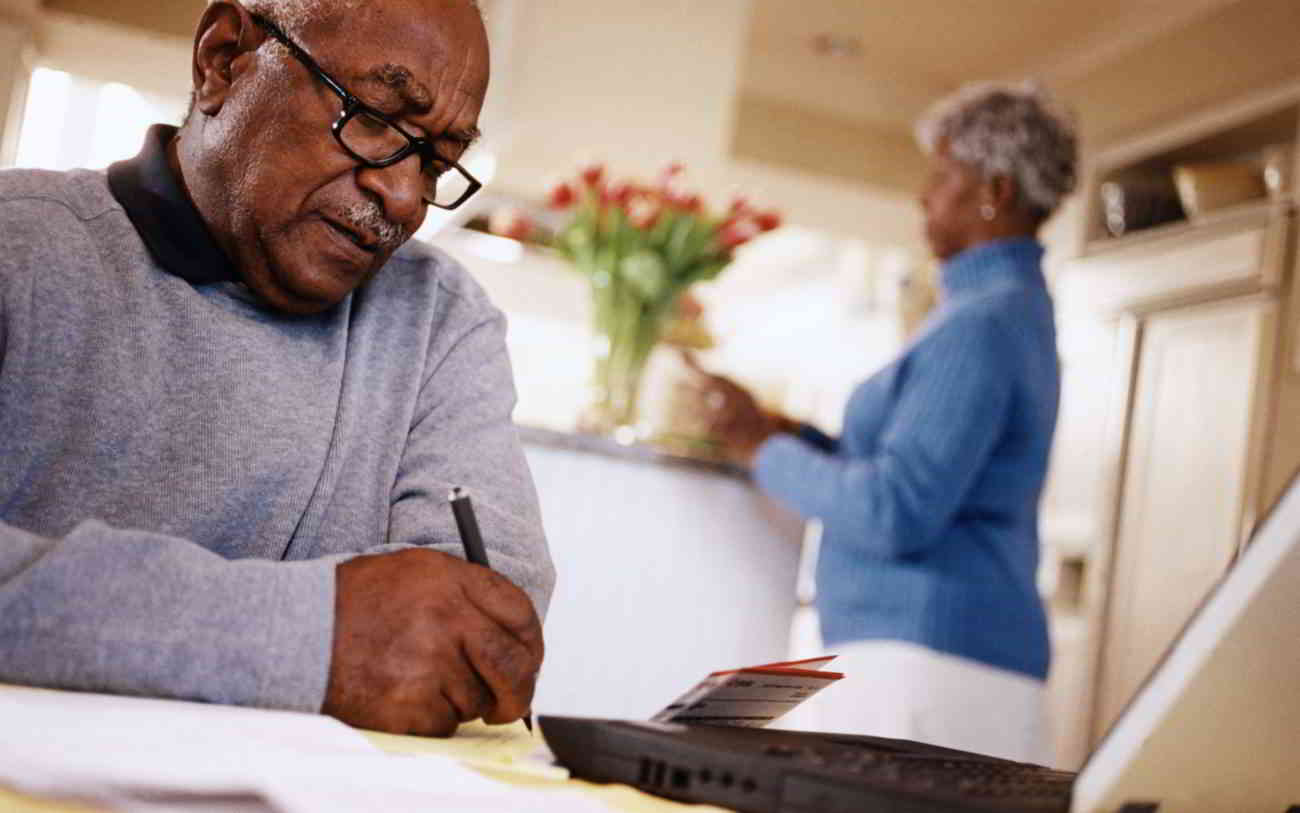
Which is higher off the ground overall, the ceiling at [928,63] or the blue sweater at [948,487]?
the ceiling at [928,63]

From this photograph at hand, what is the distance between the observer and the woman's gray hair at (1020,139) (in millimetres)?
2098

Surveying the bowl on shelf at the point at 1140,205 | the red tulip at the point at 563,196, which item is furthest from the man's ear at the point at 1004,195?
the bowl on shelf at the point at 1140,205

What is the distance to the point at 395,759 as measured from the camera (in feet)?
1.84

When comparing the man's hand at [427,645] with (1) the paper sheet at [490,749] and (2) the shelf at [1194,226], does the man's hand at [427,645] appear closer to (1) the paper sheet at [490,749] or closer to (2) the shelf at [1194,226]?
(1) the paper sheet at [490,749]

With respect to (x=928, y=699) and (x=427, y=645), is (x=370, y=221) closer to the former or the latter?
(x=427, y=645)

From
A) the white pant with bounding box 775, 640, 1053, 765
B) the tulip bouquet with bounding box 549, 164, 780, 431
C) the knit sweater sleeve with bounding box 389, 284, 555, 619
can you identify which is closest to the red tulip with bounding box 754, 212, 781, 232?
the tulip bouquet with bounding box 549, 164, 780, 431

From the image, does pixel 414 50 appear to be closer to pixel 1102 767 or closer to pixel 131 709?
pixel 131 709

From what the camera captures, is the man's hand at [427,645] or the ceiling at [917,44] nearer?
the man's hand at [427,645]

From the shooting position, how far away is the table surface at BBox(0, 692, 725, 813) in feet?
1.47

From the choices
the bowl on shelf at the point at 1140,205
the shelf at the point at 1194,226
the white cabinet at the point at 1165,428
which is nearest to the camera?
the white cabinet at the point at 1165,428

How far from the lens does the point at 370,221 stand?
986 mm

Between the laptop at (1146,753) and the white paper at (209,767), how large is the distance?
0.19ft

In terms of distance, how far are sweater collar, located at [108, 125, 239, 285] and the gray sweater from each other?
1cm

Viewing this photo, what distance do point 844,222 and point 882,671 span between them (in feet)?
11.5
